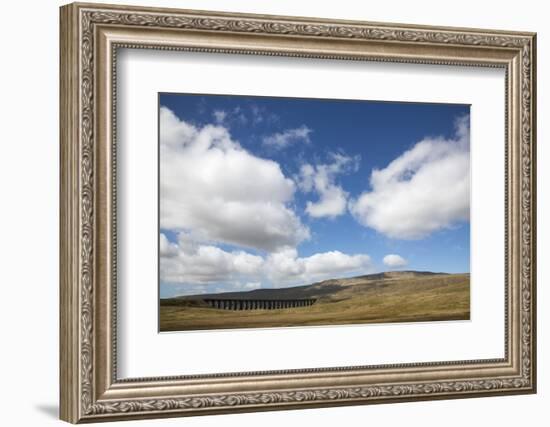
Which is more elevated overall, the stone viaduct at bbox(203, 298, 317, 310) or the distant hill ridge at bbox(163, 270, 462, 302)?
the distant hill ridge at bbox(163, 270, 462, 302)

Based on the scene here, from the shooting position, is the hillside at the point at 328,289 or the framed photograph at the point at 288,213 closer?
the framed photograph at the point at 288,213

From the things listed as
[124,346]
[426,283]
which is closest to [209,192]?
[124,346]

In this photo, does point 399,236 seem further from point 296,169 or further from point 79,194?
point 79,194

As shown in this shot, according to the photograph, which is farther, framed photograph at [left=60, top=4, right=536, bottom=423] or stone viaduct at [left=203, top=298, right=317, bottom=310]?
stone viaduct at [left=203, top=298, right=317, bottom=310]

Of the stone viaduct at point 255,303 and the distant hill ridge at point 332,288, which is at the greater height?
the distant hill ridge at point 332,288

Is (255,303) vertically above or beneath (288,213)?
beneath

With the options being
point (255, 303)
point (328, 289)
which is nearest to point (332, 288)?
point (328, 289)

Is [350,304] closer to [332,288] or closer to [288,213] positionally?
[332,288]
